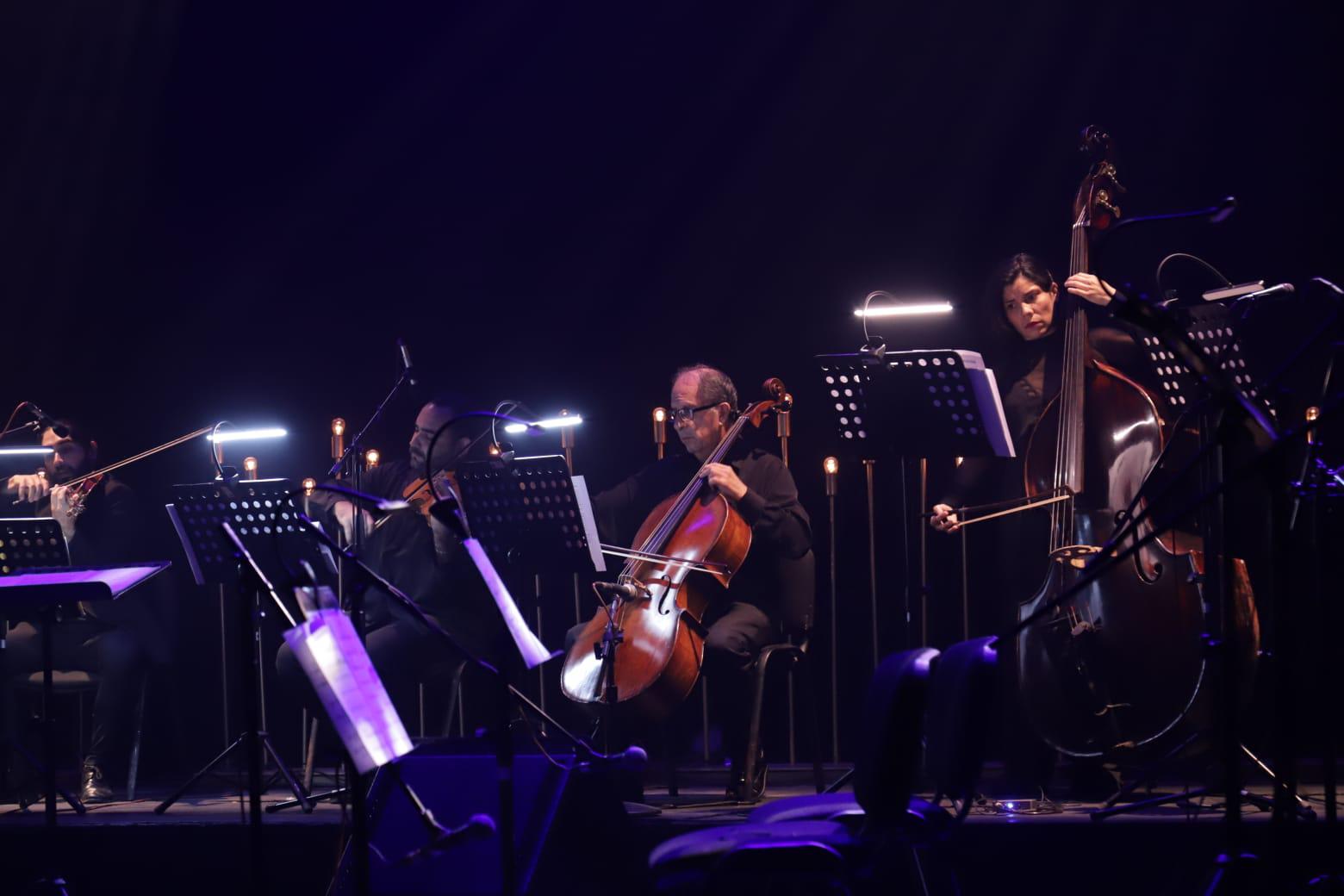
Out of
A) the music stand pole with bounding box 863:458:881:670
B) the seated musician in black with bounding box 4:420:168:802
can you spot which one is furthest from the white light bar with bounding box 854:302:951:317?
the seated musician in black with bounding box 4:420:168:802

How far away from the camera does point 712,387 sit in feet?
15.5

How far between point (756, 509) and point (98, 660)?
9.33 feet

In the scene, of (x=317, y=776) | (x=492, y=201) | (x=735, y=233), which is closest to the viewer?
(x=317, y=776)

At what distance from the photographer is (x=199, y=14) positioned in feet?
20.4

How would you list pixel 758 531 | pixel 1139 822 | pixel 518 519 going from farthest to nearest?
pixel 758 531 → pixel 518 519 → pixel 1139 822

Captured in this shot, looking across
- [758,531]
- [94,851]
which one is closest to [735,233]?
[758,531]

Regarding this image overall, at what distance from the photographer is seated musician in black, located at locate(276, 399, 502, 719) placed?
482 cm

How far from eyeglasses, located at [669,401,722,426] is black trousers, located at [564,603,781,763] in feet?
2.38

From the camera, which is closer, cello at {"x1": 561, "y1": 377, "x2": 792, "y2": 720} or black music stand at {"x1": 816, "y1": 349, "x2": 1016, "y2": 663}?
black music stand at {"x1": 816, "y1": 349, "x2": 1016, "y2": 663}

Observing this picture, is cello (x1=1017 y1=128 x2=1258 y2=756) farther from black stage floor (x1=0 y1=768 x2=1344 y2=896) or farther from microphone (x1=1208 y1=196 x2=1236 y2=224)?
microphone (x1=1208 y1=196 x2=1236 y2=224)

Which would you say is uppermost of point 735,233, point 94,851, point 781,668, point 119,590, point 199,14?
point 199,14

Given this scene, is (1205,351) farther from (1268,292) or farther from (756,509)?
(756,509)

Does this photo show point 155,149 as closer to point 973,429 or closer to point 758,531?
point 758,531

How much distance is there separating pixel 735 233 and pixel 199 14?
9.61 ft
